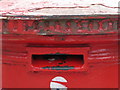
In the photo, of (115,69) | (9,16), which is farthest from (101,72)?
(9,16)

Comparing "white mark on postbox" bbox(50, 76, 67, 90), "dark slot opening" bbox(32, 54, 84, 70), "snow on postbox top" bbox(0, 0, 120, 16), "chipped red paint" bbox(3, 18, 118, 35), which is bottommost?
"white mark on postbox" bbox(50, 76, 67, 90)

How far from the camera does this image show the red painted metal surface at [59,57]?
4.64ft

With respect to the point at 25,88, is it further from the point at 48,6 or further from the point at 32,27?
the point at 48,6

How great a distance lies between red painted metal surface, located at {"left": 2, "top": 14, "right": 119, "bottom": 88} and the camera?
1.42 metres

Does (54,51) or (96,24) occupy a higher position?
(96,24)

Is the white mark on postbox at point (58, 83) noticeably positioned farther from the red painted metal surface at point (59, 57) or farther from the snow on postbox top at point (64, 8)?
the snow on postbox top at point (64, 8)

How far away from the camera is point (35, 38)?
1425 millimetres

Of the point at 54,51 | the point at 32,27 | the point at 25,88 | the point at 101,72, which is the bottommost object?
the point at 25,88

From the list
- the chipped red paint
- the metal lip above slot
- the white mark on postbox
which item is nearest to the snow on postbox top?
the chipped red paint

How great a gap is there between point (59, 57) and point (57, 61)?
68mm

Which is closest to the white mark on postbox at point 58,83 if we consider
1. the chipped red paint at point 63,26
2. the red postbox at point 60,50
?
the red postbox at point 60,50

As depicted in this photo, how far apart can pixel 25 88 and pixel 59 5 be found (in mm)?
653

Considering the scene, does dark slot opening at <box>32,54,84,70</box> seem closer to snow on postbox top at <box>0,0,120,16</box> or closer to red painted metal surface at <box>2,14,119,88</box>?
red painted metal surface at <box>2,14,119,88</box>

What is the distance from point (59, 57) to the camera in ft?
5.40
